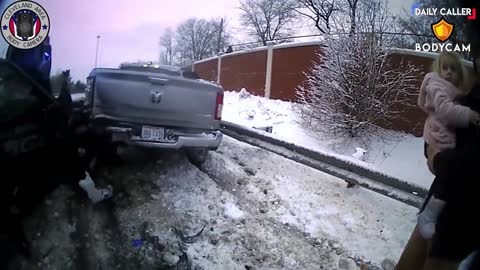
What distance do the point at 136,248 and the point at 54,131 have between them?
79 cm

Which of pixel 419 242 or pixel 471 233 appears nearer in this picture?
pixel 471 233

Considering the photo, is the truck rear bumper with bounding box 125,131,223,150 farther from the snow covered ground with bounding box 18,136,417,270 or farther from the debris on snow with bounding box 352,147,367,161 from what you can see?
the debris on snow with bounding box 352,147,367,161

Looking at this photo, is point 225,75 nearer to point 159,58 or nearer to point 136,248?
point 159,58

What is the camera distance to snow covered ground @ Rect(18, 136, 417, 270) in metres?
1.60

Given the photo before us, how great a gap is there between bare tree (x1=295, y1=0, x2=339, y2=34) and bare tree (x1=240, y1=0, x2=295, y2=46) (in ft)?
0.22

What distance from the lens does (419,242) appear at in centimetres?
118

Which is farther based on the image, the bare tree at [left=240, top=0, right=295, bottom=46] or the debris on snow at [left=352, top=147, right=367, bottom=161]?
the debris on snow at [left=352, top=147, right=367, bottom=161]

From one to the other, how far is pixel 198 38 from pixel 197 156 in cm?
152

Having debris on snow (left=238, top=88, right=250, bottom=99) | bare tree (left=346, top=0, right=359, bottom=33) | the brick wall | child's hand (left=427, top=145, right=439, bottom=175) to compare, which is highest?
bare tree (left=346, top=0, right=359, bottom=33)

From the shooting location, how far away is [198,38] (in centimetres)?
149

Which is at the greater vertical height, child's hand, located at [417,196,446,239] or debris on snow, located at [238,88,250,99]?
debris on snow, located at [238,88,250,99]

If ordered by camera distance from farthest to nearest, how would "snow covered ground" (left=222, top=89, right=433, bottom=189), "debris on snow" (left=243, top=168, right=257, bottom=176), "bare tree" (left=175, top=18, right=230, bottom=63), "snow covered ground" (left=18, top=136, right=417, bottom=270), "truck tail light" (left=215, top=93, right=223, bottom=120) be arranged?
"debris on snow" (left=243, top=168, right=257, bottom=176), "truck tail light" (left=215, top=93, right=223, bottom=120), "snow covered ground" (left=18, top=136, right=417, bottom=270), "bare tree" (left=175, top=18, right=230, bottom=63), "snow covered ground" (left=222, top=89, right=433, bottom=189)

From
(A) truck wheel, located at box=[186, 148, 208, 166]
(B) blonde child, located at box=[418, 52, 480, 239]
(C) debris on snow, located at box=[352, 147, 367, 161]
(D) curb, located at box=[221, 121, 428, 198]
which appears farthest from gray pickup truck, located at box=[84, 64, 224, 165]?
(B) blonde child, located at box=[418, 52, 480, 239]

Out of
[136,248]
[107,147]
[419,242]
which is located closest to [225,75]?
[107,147]
